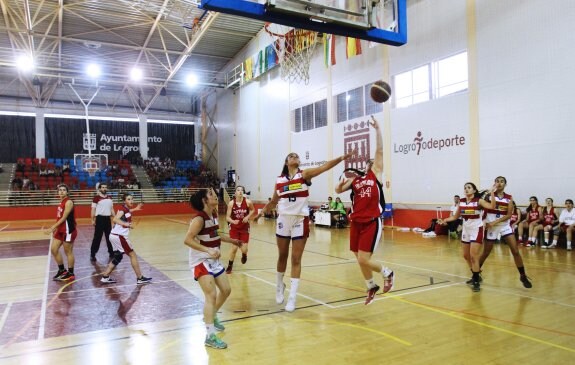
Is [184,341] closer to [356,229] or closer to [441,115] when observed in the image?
[356,229]

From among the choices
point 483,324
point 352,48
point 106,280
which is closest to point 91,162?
point 352,48

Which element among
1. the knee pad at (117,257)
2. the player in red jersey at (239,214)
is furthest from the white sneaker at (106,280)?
the player in red jersey at (239,214)

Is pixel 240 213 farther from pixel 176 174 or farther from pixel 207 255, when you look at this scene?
pixel 176 174

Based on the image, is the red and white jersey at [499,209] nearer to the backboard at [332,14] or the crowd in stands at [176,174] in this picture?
the backboard at [332,14]

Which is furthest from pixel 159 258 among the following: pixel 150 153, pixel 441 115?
pixel 150 153

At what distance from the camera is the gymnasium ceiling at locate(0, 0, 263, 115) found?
19656 mm

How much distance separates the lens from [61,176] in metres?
27.1

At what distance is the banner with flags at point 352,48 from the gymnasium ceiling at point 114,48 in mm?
6099

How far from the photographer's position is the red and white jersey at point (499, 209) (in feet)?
21.0

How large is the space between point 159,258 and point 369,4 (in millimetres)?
7070

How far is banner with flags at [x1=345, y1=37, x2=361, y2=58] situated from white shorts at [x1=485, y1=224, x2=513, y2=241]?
1201 cm

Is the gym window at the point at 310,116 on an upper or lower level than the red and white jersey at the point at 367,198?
upper

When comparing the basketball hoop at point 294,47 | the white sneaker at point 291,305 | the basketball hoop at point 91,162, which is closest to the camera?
the white sneaker at point 291,305

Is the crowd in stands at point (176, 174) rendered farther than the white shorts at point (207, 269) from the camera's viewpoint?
Yes
